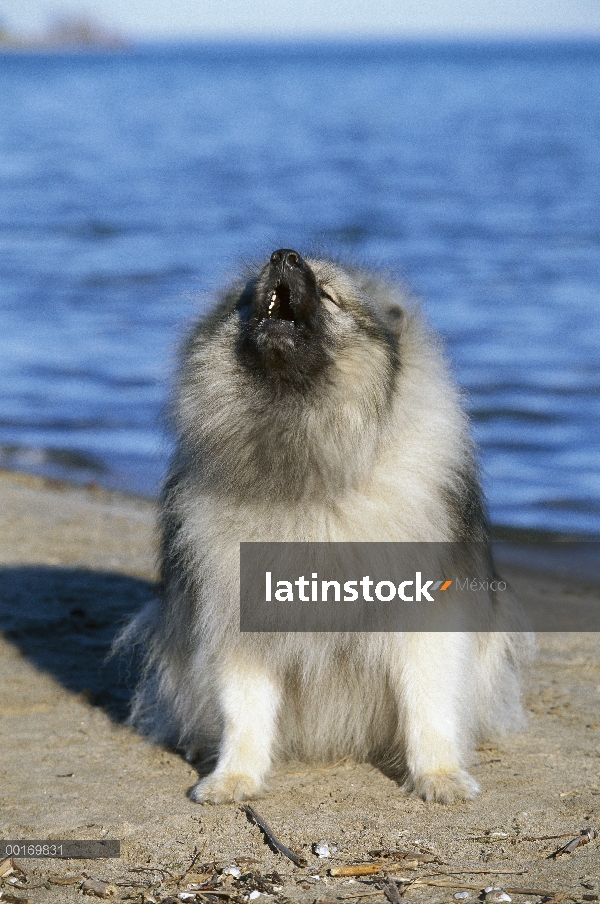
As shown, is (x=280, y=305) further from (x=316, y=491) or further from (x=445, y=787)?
(x=445, y=787)

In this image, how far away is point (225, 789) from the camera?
3.33 m

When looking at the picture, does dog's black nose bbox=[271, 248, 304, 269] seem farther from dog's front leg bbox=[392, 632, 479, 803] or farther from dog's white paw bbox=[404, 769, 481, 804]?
dog's white paw bbox=[404, 769, 481, 804]

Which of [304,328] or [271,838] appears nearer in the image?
[271,838]

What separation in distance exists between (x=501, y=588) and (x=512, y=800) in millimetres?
780

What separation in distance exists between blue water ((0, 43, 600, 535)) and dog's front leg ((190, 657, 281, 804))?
2.63ft

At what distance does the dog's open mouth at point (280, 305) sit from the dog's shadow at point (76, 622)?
1.43m

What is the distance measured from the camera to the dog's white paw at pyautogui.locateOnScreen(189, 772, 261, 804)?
3311mm

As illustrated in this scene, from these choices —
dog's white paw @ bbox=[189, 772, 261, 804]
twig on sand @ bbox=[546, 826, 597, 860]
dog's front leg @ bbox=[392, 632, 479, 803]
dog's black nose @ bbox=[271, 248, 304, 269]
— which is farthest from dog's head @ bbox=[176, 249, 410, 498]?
twig on sand @ bbox=[546, 826, 597, 860]

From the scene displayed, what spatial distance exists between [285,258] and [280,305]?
0.55 ft

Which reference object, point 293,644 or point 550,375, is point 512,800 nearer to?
point 293,644

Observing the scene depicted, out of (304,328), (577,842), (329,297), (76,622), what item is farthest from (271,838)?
(76,622)

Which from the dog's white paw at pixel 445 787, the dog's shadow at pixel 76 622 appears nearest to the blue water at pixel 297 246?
the dog's shadow at pixel 76 622

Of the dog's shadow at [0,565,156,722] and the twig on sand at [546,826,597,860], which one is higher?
the dog's shadow at [0,565,156,722]

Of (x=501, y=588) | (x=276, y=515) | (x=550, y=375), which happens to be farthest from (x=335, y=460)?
(x=550, y=375)
